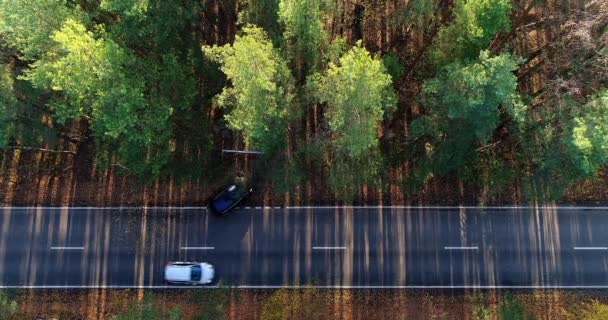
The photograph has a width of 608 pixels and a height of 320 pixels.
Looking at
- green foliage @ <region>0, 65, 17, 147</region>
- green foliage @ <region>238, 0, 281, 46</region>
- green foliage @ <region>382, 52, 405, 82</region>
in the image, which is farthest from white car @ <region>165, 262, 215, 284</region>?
green foliage @ <region>382, 52, 405, 82</region>

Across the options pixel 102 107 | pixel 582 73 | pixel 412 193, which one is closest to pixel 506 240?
pixel 412 193

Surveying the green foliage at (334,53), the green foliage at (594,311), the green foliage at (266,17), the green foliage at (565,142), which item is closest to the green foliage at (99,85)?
the green foliage at (266,17)

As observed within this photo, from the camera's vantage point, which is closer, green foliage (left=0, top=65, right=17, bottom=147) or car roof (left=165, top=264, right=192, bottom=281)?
green foliage (left=0, top=65, right=17, bottom=147)

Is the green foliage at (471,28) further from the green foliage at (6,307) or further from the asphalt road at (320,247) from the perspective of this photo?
the green foliage at (6,307)

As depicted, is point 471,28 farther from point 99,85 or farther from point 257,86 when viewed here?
point 99,85

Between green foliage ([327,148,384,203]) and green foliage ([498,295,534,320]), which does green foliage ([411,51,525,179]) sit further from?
green foliage ([498,295,534,320])

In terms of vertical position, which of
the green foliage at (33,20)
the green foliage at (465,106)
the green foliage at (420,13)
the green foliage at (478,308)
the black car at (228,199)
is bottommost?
the green foliage at (478,308)

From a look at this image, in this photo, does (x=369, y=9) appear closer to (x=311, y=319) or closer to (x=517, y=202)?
(x=517, y=202)
